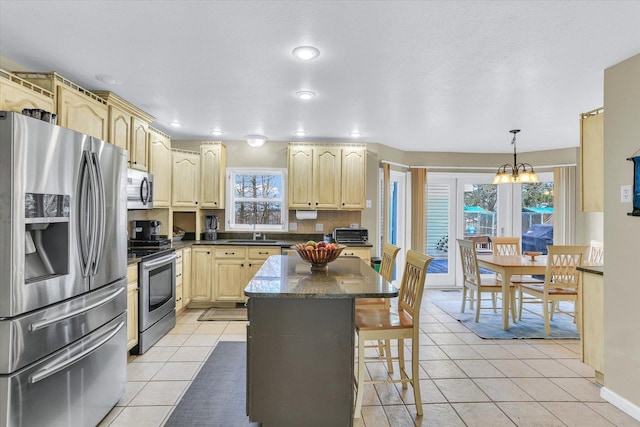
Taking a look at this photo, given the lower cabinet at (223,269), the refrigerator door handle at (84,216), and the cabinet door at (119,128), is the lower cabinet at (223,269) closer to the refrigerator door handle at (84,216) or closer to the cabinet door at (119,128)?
the cabinet door at (119,128)

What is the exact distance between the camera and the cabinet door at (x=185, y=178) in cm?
488

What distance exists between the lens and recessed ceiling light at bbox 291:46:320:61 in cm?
239

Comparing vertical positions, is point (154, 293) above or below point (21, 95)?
below

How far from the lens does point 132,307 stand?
3273 mm

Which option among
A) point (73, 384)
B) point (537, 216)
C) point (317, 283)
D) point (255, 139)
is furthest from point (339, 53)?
point (537, 216)

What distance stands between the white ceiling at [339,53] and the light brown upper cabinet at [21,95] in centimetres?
27

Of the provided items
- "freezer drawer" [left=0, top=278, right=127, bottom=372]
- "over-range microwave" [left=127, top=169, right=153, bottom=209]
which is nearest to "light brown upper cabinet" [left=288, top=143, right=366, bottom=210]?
"over-range microwave" [left=127, top=169, right=153, bottom=209]

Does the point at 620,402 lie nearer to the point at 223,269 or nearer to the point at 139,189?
the point at 223,269

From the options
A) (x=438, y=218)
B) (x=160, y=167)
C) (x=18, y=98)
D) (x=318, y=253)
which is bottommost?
(x=318, y=253)

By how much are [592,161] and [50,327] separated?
156 inches

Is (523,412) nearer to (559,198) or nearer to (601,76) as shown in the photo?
(601,76)

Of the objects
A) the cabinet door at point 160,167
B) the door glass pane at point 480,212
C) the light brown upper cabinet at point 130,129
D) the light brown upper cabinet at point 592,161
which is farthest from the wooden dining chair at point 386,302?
the door glass pane at point 480,212

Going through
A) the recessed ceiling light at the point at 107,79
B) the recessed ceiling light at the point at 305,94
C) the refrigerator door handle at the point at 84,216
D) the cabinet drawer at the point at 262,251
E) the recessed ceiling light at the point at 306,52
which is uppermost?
the recessed ceiling light at the point at 107,79

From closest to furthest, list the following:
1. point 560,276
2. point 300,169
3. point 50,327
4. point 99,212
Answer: point 50,327
point 99,212
point 560,276
point 300,169
